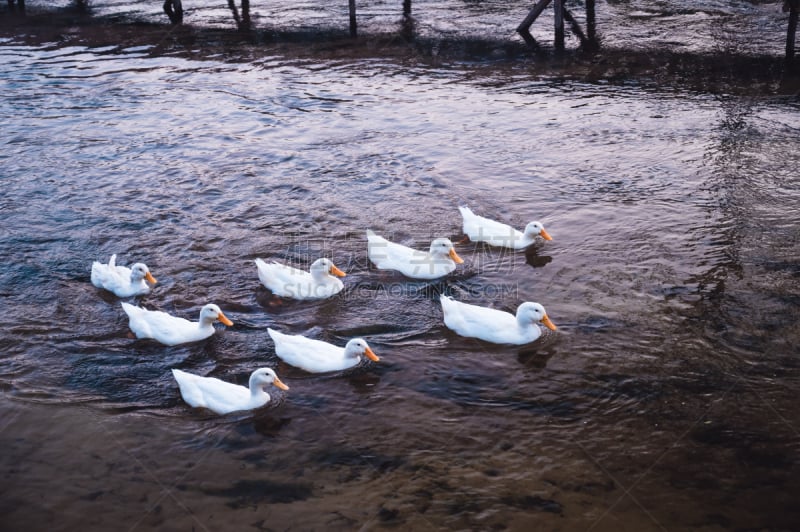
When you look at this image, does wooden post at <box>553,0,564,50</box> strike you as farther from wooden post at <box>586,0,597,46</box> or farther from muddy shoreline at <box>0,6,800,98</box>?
wooden post at <box>586,0,597,46</box>

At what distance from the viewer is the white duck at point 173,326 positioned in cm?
829

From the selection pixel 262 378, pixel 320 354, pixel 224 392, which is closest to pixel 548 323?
pixel 320 354

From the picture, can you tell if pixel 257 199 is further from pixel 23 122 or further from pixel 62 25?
pixel 62 25

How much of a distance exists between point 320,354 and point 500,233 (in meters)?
3.51

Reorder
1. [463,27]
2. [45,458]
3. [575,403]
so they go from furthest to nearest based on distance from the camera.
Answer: [463,27]
[575,403]
[45,458]

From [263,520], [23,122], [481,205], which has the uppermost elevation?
[23,122]

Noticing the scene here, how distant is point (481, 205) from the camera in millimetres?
11484

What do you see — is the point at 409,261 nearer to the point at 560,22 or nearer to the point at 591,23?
the point at 560,22

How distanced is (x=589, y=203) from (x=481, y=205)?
5.35 feet

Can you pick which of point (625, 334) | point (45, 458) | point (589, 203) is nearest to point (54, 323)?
point (45, 458)

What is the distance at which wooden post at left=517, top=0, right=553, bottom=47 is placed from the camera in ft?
65.3

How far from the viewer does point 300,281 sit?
9.16m

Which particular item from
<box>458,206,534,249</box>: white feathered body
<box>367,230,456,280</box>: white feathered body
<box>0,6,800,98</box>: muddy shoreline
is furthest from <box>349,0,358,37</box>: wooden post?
<box>367,230,456,280</box>: white feathered body

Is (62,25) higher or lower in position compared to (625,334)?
higher
